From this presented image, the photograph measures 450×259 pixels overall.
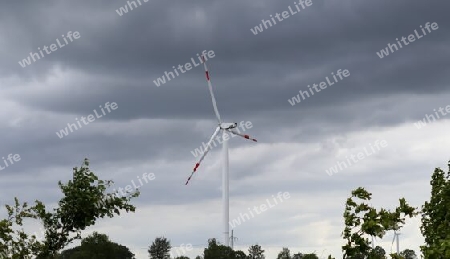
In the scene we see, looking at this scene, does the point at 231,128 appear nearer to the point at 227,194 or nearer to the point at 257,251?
the point at 227,194

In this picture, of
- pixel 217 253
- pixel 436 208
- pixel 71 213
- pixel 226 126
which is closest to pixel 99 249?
pixel 217 253

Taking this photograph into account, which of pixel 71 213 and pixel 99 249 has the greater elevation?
pixel 99 249

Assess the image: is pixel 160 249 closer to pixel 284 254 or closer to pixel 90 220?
pixel 284 254

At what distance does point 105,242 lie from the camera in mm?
140875

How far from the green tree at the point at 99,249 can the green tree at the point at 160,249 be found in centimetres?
3612

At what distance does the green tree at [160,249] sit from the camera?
184m

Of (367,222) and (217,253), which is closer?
(367,222)

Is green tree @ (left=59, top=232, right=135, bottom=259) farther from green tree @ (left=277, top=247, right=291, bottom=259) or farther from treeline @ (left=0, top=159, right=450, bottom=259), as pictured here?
treeline @ (left=0, top=159, right=450, bottom=259)

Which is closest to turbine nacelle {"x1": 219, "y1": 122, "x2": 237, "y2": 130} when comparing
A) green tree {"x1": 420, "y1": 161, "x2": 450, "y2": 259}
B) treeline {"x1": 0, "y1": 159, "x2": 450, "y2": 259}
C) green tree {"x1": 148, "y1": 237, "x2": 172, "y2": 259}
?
green tree {"x1": 420, "y1": 161, "x2": 450, "y2": 259}

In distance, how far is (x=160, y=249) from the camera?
18400cm

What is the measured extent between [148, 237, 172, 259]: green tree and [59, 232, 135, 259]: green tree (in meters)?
36.1

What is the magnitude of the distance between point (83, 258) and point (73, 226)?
111425 mm

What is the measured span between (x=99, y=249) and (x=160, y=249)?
48089 mm

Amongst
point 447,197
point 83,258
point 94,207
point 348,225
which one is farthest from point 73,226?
point 83,258
